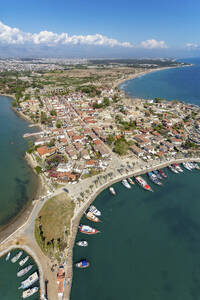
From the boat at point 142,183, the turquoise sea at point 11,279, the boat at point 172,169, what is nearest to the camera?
the turquoise sea at point 11,279

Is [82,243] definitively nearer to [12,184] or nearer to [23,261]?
[23,261]

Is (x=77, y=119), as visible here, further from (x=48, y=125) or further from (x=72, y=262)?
(x=72, y=262)

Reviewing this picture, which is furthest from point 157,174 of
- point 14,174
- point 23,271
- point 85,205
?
point 14,174

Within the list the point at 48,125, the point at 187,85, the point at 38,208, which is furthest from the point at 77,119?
the point at 187,85

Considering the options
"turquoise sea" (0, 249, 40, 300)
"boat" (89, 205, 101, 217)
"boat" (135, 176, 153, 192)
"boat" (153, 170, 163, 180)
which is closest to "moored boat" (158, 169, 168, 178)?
"boat" (153, 170, 163, 180)

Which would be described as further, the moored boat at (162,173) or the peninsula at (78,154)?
the moored boat at (162,173)

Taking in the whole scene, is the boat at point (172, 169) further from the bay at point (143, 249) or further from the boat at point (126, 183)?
the boat at point (126, 183)

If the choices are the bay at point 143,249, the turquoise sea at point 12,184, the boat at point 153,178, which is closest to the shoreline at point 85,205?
the bay at point 143,249

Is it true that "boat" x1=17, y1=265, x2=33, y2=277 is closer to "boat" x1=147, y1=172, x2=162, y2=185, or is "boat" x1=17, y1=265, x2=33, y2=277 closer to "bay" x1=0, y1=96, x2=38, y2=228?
"bay" x1=0, y1=96, x2=38, y2=228
